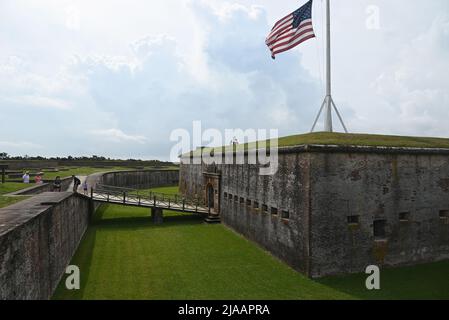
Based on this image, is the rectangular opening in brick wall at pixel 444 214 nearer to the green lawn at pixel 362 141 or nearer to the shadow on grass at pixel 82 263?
the green lawn at pixel 362 141

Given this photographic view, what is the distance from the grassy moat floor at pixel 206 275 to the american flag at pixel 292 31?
8.80 m

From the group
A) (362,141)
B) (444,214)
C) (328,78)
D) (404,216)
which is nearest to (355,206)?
(404,216)

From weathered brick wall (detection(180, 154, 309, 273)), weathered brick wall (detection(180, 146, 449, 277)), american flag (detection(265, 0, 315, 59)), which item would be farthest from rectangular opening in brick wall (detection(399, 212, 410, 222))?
american flag (detection(265, 0, 315, 59))

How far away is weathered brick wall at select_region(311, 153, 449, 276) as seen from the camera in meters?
10.4

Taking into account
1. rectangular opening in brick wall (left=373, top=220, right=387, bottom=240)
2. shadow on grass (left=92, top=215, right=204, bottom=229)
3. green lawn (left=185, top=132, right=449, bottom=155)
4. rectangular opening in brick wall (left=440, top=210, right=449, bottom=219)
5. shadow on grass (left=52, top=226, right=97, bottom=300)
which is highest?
green lawn (left=185, top=132, right=449, bottom=155)

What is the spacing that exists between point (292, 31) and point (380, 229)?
8.75 metres

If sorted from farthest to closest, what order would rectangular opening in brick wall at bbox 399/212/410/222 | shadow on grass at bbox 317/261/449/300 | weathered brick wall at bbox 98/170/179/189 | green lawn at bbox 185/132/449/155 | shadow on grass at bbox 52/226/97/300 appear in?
1. weathered brick wall at bbox 98/170/179/189
2. rectangular opening in brick wall at bbox 399/212/410/222
3. green lawn at bbox 185/132/449/155
4. shadow on grass at bbox 317/261/449/300
5. shadow on grass at bbox 52/226/97/300

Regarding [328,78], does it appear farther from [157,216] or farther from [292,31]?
[157,216]

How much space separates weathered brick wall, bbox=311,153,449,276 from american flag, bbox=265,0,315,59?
606cm

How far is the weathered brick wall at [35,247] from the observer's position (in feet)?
20.1

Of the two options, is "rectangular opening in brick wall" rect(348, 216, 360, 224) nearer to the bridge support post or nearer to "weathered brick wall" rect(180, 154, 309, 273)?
"weathered brick wall" rect(180, 154, 309, 273)

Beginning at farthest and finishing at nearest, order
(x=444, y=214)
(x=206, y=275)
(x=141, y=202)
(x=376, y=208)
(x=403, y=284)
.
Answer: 1. (x=141, y=202)
2. (x=444, y=214)
3. (x=376, y=208)
4. (x=206, y=275)
5. (x=403, y=284)

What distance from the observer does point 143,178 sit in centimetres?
4050
